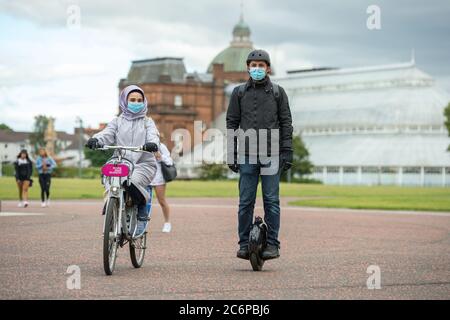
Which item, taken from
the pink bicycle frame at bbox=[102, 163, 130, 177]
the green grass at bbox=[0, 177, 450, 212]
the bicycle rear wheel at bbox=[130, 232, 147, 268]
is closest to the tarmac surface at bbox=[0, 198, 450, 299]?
the bicycle rear wheel at bbox=[130, 232, 147, 268]

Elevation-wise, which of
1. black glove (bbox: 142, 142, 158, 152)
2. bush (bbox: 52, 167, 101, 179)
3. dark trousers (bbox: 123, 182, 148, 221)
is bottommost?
dark trousers (bbox: 123, 182, 148, 221)

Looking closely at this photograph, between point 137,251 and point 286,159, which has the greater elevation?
point 286,159

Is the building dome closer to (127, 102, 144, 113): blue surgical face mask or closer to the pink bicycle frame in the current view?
(127, 102, 144, 113): blue surgical face mask

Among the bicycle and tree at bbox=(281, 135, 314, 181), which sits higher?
tree at bbox=(281, 135, 314, 181)

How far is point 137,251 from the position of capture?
1140 cm

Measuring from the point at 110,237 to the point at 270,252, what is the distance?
1930mm

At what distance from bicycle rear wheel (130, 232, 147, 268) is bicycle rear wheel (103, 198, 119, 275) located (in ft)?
1.78

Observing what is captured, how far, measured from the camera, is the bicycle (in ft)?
33.6

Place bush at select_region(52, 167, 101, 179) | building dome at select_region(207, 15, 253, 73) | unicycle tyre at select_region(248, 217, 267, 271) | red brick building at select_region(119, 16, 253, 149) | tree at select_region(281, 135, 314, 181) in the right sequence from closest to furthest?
1. unicycle tyre at select_region(248, 217, 267, 271)
2. bush at select_region(52, 167, 101, 179)
3. tree at select_region(281, 135, 314, 181)
4. red brick building at select_region(119, 16, 253, 149)
5. building dome at select_region(207, 15, 253, 73)

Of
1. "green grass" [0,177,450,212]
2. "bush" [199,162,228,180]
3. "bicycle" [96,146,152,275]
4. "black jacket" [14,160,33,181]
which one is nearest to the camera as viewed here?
"bicycle" [96,146,152,275]

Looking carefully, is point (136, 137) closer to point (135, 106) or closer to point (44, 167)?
point (135, 106)

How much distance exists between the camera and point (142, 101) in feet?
37.1

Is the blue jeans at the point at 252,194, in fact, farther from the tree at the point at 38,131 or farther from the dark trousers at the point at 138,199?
the tree at the point at 38,131

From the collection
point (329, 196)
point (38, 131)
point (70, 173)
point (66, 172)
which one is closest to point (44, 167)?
point (329, 196)
